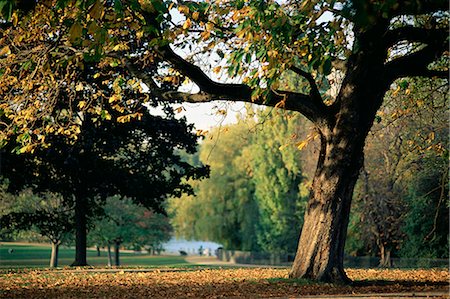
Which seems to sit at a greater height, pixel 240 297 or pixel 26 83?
pixel 26 83

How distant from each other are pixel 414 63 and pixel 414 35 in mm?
590

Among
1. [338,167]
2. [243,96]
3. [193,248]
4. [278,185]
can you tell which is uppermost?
[278,185]

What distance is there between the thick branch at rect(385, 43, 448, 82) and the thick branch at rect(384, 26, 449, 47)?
183mm

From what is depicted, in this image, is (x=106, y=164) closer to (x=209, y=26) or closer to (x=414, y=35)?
(x=209, y=26)

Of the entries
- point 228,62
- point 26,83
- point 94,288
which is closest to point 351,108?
point 228,62

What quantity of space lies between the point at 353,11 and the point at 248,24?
4.54m

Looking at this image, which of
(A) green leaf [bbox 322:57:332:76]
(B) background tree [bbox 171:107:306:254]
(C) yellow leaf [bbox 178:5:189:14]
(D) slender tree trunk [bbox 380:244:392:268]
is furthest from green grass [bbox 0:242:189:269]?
(A) green leaf [bbox 322:57:332:76]

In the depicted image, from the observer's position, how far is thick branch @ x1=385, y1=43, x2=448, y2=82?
13805 millimetres

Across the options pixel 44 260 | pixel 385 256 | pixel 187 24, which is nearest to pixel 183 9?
pixel 187 24

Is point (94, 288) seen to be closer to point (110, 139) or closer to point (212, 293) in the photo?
point (212, 293)

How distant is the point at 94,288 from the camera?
1366cm

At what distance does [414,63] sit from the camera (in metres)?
14.0

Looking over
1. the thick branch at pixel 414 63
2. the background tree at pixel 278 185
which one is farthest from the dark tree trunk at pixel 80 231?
the background tree at pixel 278 185

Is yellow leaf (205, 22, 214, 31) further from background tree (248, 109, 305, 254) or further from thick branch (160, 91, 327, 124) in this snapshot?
background tree (248, 109, 305, 254)
